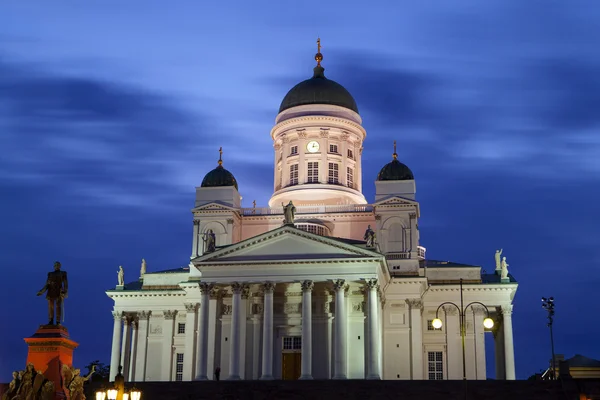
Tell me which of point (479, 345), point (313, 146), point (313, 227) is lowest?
point (479, 345)

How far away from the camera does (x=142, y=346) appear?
6431 centimetres

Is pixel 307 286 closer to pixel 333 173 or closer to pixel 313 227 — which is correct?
pixel 313 227

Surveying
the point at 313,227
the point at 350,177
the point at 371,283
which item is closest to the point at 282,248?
the point at 371,283

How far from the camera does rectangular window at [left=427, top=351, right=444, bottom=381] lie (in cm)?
6059

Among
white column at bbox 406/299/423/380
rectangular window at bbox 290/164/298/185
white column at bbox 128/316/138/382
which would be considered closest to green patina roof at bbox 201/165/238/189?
rectangular window at bbox 290/164/298/185

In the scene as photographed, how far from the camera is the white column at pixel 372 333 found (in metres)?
50.7

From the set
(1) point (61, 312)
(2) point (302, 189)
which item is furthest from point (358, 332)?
(1) point (61, 312)

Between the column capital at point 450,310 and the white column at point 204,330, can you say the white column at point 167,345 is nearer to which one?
the white column at point 204,330

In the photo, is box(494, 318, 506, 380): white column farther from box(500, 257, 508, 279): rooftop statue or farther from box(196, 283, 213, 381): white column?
box(196, 283, 213, 381): white column

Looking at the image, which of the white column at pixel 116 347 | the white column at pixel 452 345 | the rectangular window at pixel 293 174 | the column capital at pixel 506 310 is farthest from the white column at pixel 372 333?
the white column at pixel 116 347

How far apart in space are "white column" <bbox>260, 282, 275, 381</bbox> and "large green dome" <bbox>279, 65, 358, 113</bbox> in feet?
73.3

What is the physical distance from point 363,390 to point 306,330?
696 centimetres

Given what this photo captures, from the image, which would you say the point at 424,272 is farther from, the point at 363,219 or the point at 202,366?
the point at 202,366

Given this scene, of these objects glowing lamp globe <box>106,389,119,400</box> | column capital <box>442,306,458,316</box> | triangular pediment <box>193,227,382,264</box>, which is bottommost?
glowing lamp globe <box>106,389,119,400</box>
